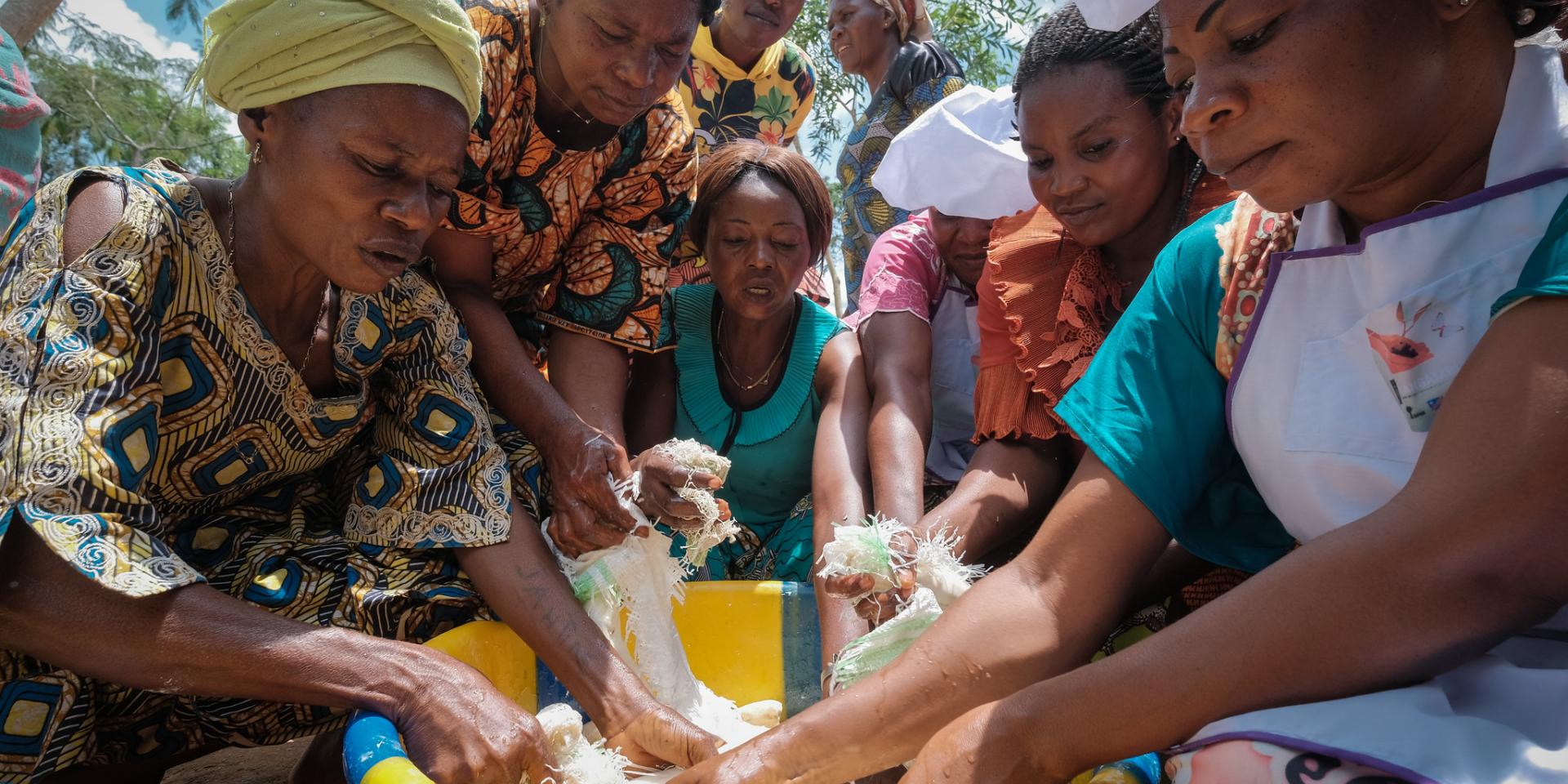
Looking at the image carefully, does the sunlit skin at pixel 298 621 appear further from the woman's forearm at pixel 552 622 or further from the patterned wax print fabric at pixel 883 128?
the patterned wax print fabric at pixel 883 128

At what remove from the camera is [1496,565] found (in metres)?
1.11

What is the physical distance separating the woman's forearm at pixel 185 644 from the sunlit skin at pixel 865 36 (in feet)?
10.8

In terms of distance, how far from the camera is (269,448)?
1.95 metres

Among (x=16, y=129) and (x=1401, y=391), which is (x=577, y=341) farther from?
(x=16, y=129)

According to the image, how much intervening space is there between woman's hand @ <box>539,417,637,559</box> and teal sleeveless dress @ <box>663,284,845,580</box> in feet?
1.62

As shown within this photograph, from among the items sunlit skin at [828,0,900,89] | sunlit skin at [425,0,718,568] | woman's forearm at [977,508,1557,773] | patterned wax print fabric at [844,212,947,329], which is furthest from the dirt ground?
sunlit skin at [828,0,900,89]

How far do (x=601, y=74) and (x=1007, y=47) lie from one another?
568 cm

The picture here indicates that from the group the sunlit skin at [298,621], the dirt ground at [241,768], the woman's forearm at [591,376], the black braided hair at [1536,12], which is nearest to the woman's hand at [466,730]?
the sunlit skin at [298,621]

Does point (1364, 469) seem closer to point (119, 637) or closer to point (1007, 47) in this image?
point (119, 637)

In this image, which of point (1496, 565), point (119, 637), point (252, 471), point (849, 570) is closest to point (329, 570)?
point (252, 471)

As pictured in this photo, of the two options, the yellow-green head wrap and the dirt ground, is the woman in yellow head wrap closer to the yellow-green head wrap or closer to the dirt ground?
the yellow-green head wrap

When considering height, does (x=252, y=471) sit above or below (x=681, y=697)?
above

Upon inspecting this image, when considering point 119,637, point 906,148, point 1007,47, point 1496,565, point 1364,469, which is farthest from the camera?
point 1007,47

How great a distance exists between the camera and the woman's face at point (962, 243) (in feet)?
9.54
